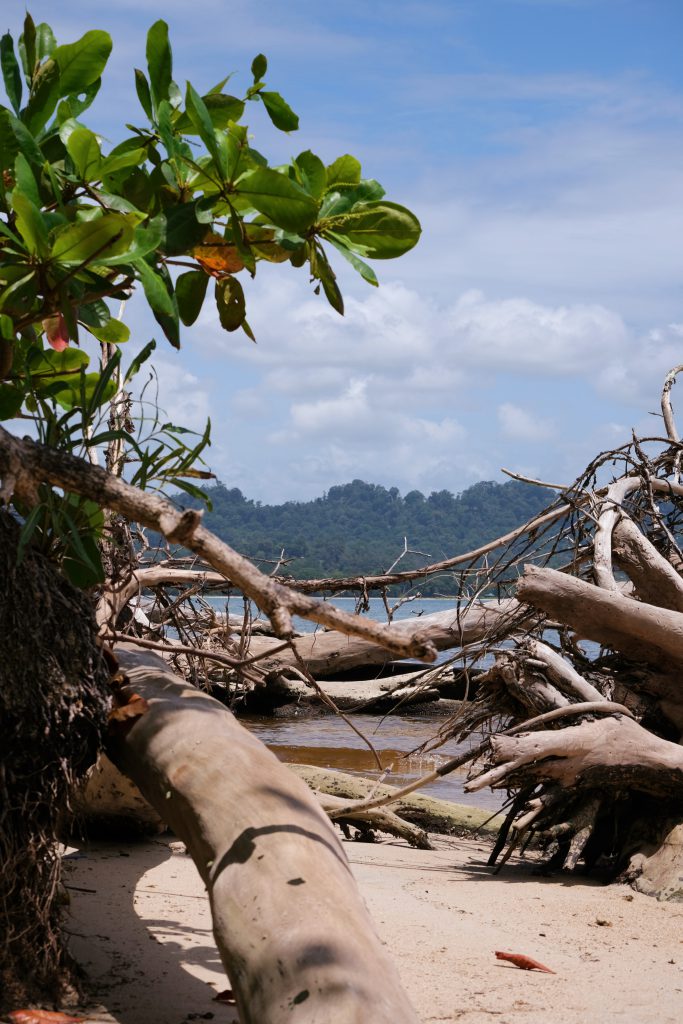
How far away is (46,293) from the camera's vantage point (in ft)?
8.03

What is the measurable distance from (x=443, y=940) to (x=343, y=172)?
286 cm

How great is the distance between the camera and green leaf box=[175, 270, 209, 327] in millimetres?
2875

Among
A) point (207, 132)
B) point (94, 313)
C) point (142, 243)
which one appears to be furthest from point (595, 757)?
point (207, 132)

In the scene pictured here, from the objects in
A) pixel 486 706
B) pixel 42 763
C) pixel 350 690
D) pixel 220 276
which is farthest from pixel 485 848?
pixel 350 690

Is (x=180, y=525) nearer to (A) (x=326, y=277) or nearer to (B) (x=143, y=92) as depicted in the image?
(A) (x=326, y=277)

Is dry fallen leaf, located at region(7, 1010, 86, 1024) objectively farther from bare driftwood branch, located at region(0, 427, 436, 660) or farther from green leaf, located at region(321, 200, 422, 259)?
green leaf, located at region(321, 200, 422, 259)

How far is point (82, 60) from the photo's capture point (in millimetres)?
2764

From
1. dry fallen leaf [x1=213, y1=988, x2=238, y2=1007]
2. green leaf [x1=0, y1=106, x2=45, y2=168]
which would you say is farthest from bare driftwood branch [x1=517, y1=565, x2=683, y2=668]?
green leaf [x1=0, y1=106, x2=45, y2=168]

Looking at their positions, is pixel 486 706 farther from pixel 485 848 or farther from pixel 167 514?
pixel 167 514

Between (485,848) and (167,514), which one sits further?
(485,848)

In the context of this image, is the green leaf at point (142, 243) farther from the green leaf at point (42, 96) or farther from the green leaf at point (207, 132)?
the green leaf at point (42, 96)

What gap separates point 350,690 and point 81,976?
9897mm

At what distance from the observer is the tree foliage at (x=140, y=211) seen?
2.32 meters

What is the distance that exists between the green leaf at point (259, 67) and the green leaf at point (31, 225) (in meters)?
0.75
